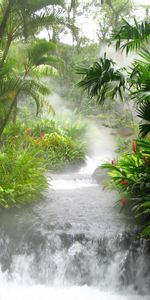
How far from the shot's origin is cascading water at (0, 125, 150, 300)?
6.24 meters

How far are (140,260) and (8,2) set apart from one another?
7186mm

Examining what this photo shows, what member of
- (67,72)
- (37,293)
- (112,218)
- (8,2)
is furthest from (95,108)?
(37,293)

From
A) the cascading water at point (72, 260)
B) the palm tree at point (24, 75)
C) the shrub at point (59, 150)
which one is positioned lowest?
the cascading water at point (72, 260)

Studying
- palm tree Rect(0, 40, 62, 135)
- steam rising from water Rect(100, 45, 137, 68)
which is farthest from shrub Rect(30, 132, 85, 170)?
steam rising from water Rect(100, 45, 137, 68)

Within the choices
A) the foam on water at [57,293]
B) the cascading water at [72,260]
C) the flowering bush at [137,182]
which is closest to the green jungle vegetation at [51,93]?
the flowering bush at [137,182]

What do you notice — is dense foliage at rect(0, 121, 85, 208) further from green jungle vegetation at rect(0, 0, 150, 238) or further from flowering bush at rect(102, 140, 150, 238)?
flowering bush at rect(102, 140, 150, 238)

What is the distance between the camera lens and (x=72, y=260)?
6520 mm

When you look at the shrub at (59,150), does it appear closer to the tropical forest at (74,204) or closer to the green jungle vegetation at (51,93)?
the green jungle vegetation at (51,93)

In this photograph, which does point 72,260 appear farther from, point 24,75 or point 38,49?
point 38,49

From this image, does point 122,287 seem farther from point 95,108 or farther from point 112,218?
point 95,108

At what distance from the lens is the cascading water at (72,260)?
6242mm

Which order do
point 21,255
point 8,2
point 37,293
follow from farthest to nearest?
point 8,2
point 21,255
point 37,293

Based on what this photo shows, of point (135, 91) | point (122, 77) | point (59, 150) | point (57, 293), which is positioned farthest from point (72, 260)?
point (59, 150)

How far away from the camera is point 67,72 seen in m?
22.8
